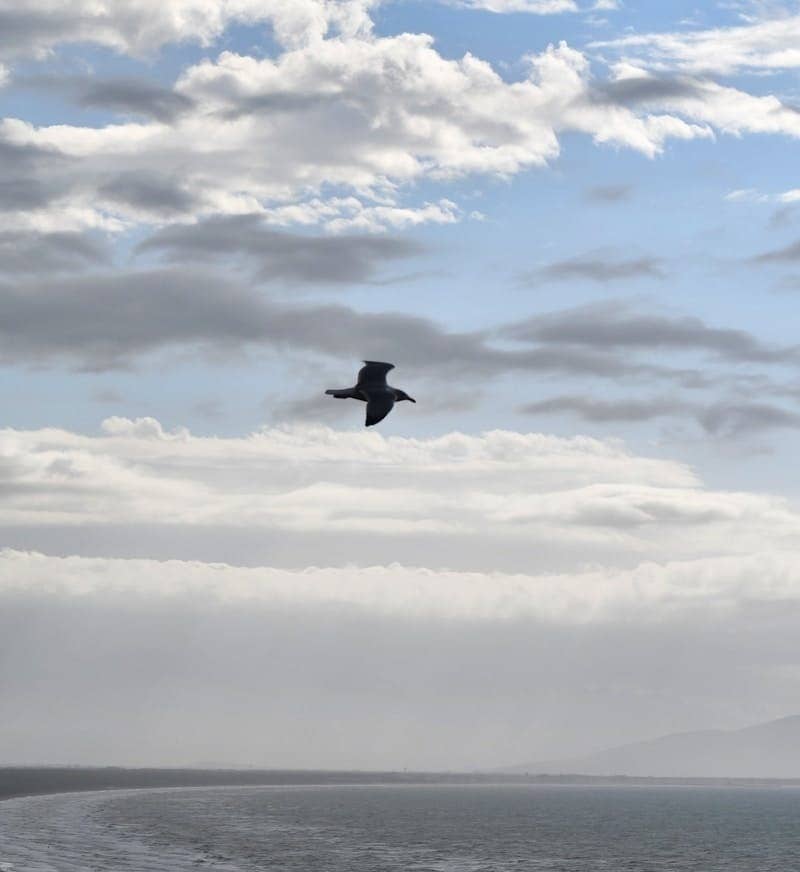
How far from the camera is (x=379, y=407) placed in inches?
2035

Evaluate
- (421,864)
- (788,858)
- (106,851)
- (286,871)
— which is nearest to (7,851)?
(106,851)

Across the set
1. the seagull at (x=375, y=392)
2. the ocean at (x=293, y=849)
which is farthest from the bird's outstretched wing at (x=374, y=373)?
the ocean at (x=293, y=849)

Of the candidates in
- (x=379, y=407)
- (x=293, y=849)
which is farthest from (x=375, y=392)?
(x=293, y=849)

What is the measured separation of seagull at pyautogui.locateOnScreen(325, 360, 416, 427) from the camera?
51.9 m

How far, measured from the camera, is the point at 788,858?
17650cm

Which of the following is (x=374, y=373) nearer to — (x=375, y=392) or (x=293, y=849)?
(x=375, y=392)

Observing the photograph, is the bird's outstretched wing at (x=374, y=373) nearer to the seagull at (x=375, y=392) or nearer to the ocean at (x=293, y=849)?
the seagull at (x=375, y=392)

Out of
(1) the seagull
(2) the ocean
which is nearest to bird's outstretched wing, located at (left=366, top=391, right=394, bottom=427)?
(1) the seagull

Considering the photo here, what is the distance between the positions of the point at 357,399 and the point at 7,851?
74.9m

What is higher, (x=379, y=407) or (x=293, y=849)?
(x=379, y=407)

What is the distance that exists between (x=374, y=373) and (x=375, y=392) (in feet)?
4.41

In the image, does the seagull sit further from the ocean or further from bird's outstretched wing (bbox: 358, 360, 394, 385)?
the ocean

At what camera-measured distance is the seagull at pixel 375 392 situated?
51.9 metres

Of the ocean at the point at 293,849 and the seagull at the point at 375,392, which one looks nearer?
the seagull at the point at 375,392
